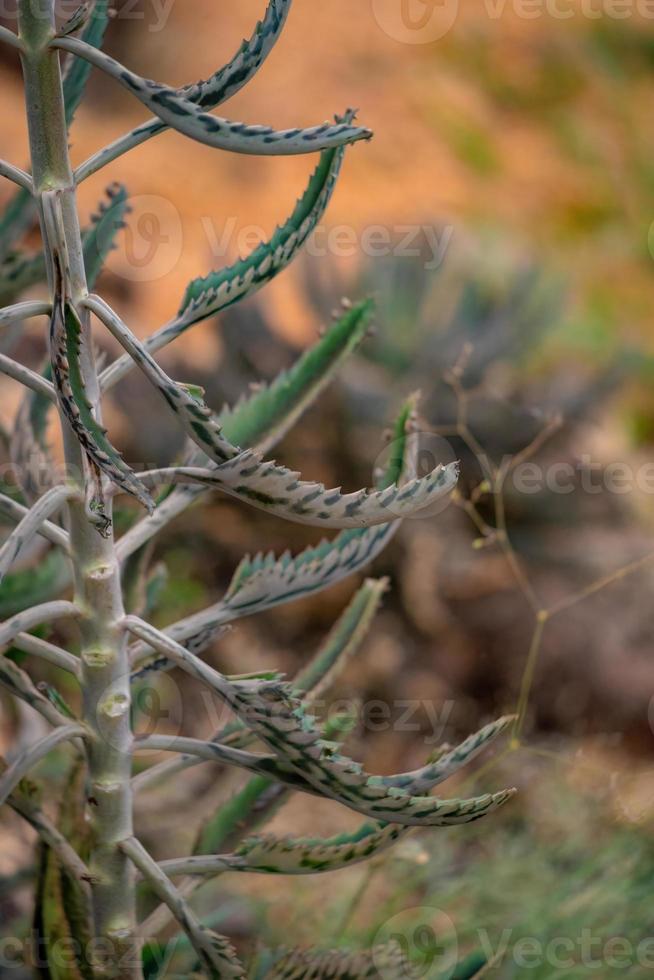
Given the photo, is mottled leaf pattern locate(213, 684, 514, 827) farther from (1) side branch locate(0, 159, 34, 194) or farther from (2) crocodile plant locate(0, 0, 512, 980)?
(1) side branch locate(0, 159, 34, 194)

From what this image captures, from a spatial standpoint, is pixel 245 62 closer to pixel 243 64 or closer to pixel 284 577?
pixel 243 64

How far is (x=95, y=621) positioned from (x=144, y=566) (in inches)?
5.0

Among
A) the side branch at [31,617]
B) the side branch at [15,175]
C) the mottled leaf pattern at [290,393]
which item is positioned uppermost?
the side branch at [15,175]

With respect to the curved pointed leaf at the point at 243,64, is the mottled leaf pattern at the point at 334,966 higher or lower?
lower

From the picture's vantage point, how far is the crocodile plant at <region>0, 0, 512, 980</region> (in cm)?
35

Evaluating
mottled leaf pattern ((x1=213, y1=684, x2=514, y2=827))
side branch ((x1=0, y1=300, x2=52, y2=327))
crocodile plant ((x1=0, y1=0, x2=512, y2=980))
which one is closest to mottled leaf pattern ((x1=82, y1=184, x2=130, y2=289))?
crocodile plant ((x1=0, y1=0, x2=512, y2=980))

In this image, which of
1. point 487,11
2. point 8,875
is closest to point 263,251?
point 8,875

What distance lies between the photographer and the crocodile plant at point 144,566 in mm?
350

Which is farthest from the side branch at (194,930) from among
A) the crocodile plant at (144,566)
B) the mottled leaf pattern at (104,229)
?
the mottled leaf pattern at (104,229)

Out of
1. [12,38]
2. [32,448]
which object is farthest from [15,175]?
[32,448]

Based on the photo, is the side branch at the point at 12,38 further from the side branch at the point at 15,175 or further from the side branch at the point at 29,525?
the side branch at the point at 29,525

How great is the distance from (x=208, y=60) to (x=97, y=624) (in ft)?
8.38

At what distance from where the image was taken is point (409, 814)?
0.37 metres

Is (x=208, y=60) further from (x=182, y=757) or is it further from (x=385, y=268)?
(x=182, y=757)
